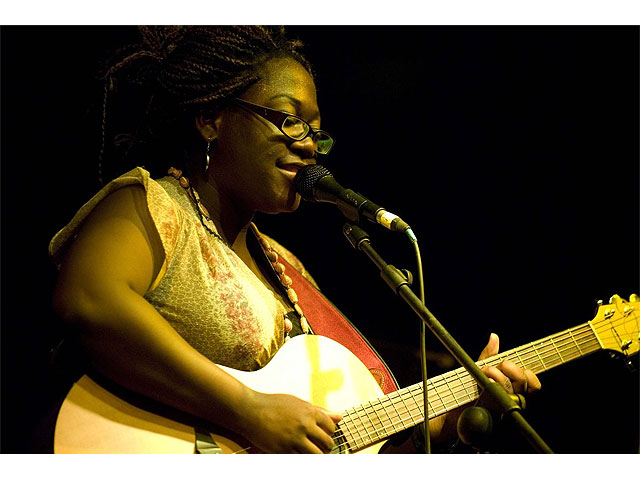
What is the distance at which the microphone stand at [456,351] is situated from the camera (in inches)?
51.3

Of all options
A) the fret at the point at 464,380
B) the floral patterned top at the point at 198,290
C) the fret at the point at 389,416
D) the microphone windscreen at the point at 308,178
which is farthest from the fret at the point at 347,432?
the microphone windscreen at the point at 308,178

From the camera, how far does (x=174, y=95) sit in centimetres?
194

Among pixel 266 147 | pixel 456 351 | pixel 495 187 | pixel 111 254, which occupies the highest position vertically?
pixel 495 187

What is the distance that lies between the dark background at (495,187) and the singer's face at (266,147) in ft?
1.59

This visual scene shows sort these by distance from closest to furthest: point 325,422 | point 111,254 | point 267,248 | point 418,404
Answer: point 111,254 < point 325,422 < point 418,404 < point 267,248

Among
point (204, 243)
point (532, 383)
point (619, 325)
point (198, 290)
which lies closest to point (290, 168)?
point (204, 243)

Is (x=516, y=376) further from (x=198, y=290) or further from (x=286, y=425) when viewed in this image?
(x=198, y=290)

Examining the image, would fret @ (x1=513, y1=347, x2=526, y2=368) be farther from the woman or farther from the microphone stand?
the microphone stand

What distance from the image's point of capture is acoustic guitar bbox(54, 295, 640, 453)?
1474 millimetres

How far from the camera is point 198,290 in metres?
1.66

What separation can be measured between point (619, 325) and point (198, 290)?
51.9 inches

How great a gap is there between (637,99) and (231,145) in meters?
1.60

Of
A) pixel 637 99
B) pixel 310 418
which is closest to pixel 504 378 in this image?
pixel 310 418

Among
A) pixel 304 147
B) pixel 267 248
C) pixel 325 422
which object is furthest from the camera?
pixel 267 248
